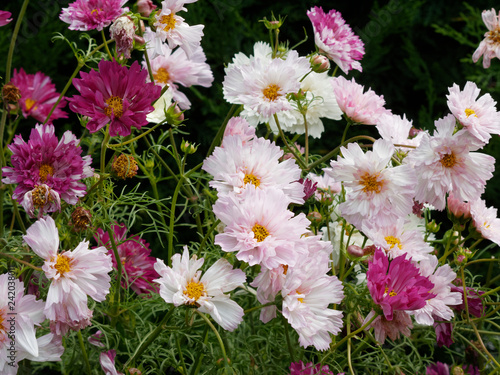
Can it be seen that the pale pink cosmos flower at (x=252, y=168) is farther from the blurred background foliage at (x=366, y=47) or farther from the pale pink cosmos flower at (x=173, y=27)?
the blurred background foliage at (x=366, y=47)

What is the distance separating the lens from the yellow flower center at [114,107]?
0.57 m

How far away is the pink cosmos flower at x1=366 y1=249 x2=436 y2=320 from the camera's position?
1.81 ft

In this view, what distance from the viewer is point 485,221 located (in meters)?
0.73

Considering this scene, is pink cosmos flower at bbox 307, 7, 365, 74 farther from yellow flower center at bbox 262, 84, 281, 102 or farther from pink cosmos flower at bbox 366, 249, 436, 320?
pink cosmos flower at bbox 366, 249, 436, 320

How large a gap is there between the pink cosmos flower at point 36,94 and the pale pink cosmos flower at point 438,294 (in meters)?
0.64

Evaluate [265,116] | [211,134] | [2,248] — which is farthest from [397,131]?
[211,134]

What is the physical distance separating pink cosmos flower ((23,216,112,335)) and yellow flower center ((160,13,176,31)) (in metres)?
0.25

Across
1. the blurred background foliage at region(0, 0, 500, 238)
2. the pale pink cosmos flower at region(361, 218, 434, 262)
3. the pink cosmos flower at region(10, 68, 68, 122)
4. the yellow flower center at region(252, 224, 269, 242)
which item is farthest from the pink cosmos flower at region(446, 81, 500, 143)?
the blurred background foliage at region(0, 0, 500, 238)

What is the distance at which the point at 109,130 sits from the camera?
22.7 inches

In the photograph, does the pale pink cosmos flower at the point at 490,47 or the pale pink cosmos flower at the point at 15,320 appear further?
the pale pink cosmos flower at the point at 490,47

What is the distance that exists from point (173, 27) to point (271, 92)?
128 millimetres

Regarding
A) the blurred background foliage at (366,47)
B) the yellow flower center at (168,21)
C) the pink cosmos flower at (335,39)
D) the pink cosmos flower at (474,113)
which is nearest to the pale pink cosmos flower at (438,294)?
the pink cosmos flower at (474,113)

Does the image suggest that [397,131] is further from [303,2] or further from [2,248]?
[303,2]

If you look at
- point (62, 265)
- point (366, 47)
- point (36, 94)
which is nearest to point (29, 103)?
point (36, 94)
